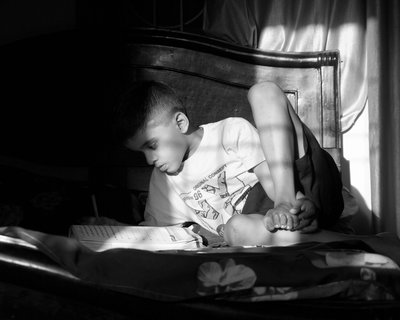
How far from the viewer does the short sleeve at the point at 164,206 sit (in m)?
1.77

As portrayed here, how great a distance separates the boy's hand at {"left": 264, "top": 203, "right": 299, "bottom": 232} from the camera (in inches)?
50.8

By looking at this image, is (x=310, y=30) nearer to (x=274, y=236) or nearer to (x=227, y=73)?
(x=227, y=73)

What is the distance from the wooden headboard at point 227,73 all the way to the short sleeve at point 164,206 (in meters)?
0.42

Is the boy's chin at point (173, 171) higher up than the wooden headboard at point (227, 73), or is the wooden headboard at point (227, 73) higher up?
the wooden headboard at point (227, 73)

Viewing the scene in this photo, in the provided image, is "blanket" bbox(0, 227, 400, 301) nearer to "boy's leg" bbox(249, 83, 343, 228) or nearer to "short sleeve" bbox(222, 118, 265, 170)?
"boy's leg" bbox(249, 83, 343, 228)

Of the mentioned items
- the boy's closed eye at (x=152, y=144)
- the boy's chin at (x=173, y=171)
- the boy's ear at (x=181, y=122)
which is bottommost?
the boy's chin at (x=173, y=171)

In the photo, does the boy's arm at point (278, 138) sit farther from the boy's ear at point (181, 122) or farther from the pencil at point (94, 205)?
the pencil at point (94, 205)

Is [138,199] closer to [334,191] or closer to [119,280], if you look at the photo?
[334,191]

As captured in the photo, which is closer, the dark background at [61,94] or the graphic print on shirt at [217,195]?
the graphic print on shirt at [217,195]

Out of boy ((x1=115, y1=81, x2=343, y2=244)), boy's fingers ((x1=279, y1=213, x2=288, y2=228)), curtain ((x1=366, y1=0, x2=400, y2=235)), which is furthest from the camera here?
curtain ((x1=366, y1=0, x2=400, y2=235))

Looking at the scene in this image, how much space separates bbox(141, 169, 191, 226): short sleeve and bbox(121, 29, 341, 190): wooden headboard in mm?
422

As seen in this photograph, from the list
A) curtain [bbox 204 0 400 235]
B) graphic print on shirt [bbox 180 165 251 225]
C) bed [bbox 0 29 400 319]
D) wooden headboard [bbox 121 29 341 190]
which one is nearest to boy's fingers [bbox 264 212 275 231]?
bed [bbox 0 29 400 319]

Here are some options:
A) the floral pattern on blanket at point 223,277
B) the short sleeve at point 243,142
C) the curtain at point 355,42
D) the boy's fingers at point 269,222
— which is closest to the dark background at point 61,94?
the curtain at point 355,42

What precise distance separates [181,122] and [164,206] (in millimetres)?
270
